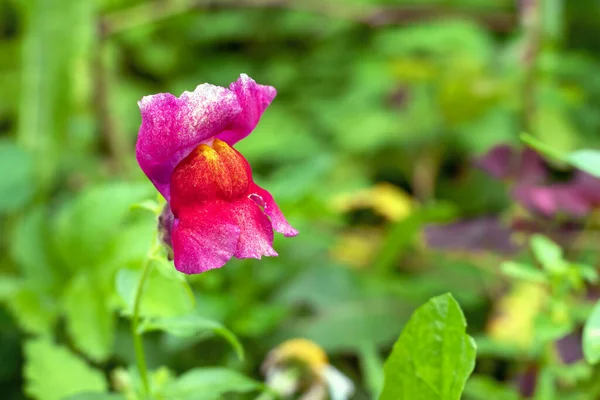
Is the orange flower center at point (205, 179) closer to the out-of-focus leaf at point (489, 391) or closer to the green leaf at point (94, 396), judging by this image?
the green leaf at point (94, 396)

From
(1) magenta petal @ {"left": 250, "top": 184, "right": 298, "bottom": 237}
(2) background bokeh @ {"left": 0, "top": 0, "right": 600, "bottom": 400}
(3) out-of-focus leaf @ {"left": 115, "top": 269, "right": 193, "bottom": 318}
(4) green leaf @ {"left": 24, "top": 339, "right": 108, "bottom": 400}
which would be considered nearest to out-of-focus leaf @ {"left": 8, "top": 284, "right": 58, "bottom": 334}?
(2) background bokeh @ {"left": 0, "top": 0, "right": 600, "bottom": 400}

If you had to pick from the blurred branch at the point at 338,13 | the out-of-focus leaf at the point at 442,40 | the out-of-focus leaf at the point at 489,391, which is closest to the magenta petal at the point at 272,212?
the out-of-focus leaf at the point at 489,391

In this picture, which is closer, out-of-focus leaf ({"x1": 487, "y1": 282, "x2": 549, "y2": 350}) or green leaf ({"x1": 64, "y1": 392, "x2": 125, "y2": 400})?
green leaf ({"x1": 64, "y1": 392, "x2": 125, "y2": 400})

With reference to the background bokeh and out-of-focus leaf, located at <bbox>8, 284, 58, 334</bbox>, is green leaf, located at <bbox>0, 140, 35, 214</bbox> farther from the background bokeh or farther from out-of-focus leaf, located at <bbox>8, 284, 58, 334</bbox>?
out-of-focus leaf, located at <bbox>8, 284, 58, 334</bbox>

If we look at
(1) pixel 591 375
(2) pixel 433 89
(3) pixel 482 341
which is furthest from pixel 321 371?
(2) pixel 433 89

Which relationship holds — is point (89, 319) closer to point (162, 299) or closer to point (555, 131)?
point (162, 299)

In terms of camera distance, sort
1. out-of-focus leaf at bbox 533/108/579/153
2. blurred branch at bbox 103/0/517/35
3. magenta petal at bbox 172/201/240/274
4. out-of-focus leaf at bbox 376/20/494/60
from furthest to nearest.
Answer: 1. out-of-focus leaf at bbox 376/20/494/60
2. blurred branch at bbox 103/0/517/35
3. out-of-focus leaf at bbox 533/108/579/153
4. magenta petal at bbox 172/201/240/274

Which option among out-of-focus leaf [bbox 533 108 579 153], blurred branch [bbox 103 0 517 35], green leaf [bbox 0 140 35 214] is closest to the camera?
green leaf [bbox 0 140 35 214]

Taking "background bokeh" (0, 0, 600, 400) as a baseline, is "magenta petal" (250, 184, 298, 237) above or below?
above
